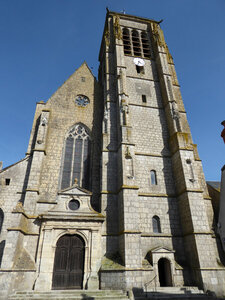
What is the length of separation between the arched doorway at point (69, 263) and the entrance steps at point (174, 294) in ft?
9.83

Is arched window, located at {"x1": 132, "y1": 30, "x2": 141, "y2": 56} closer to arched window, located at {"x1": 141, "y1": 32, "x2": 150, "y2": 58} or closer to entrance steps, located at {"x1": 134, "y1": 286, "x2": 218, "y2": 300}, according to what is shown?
arched window, located at {"x1": 141, "y1": 32, "x2": 150, "y2": 58}

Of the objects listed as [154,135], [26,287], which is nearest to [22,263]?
[26,287]

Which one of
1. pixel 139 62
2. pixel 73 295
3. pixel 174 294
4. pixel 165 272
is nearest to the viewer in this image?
pixel 73 295

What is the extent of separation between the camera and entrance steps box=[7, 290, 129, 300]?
8.29 metres

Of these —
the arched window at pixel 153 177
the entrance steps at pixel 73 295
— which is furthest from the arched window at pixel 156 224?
the entrance steps at pixel 73 295

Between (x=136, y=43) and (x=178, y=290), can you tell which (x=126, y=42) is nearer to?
(x=136, y=43)

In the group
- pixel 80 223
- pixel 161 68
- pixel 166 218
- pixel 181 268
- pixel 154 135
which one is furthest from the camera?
pixel 161 68

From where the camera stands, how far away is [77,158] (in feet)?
45.8

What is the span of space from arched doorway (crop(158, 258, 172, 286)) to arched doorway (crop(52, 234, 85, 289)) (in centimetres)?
436

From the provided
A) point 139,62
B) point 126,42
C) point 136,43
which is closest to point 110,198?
point 139,62

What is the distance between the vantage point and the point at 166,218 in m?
11.7

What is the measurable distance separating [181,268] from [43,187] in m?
8.81

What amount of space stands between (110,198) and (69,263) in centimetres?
390

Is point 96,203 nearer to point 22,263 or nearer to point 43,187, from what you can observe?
point 43,187
